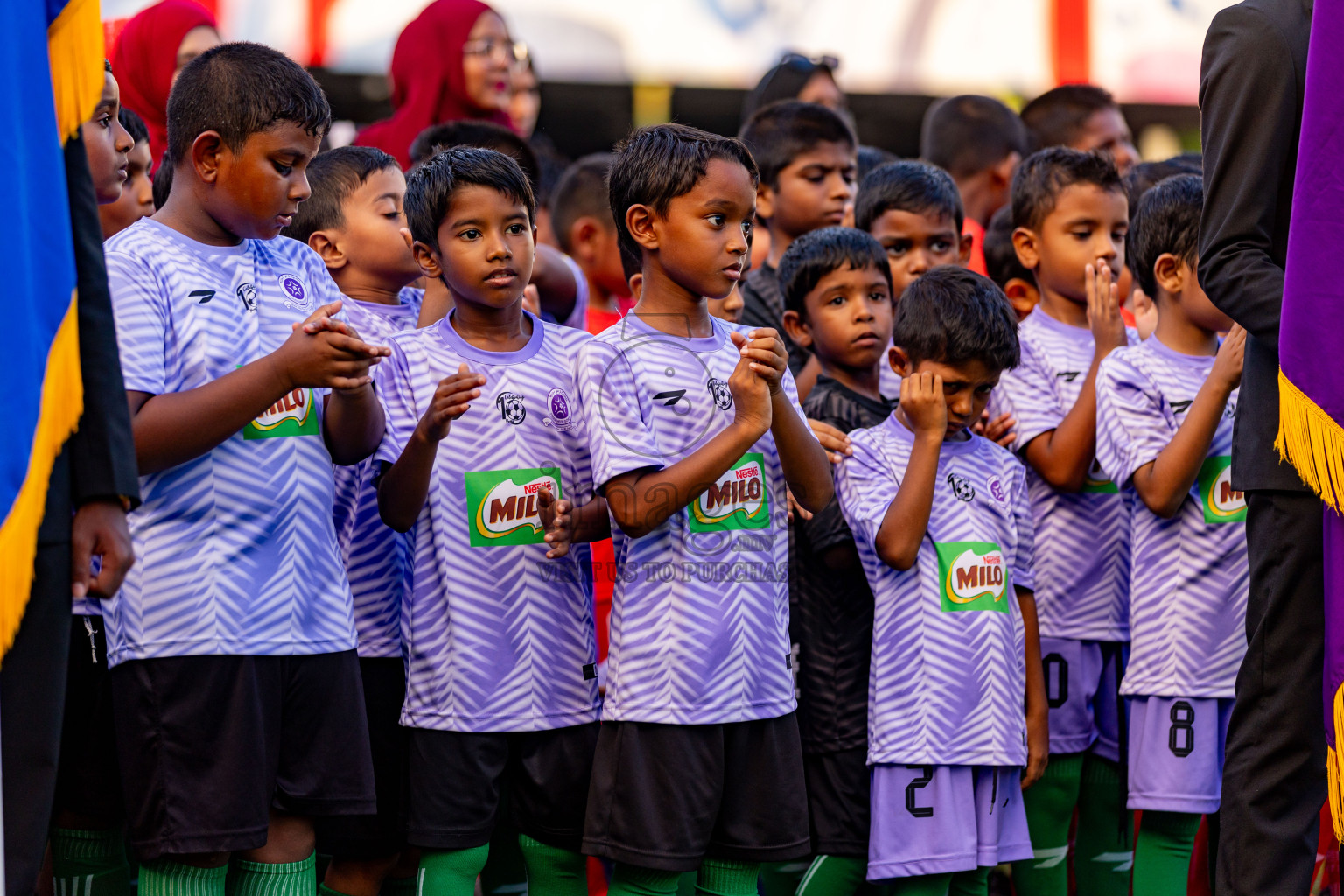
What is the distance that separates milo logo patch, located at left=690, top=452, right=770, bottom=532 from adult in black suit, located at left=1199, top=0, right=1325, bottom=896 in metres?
0.92

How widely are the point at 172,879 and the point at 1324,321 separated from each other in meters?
2.25

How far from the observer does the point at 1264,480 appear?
2.68 meters

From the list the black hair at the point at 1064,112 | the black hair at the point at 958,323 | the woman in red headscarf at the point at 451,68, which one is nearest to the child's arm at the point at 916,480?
the black hair at the point at 958,323

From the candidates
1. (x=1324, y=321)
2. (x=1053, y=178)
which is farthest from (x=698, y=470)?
(x=1053, y=178)

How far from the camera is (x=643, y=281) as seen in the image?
9.89 feet

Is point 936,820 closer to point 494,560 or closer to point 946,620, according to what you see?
point 946,620

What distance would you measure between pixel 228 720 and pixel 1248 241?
6.86ft

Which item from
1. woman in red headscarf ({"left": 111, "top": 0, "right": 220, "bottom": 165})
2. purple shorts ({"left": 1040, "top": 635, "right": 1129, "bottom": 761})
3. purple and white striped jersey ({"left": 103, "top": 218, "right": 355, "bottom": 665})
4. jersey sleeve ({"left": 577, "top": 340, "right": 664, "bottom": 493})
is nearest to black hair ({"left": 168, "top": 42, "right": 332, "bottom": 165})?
purple and white striped jersey ({"left": 103, "top": 218, "right": 355, "bottom": 665})

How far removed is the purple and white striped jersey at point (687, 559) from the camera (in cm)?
275

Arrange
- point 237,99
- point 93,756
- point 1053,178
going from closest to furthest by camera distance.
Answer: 1. point 237,99
2. point 93,756
3. point 1053,178

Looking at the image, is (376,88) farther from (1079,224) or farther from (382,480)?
(382,480)

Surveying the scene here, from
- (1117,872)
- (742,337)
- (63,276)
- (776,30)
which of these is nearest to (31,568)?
(63,276)

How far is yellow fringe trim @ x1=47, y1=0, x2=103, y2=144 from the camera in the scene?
214 cm

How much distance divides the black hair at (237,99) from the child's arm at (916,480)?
4.42 feet
